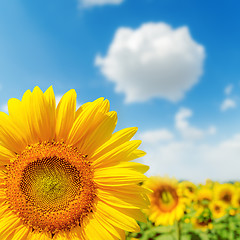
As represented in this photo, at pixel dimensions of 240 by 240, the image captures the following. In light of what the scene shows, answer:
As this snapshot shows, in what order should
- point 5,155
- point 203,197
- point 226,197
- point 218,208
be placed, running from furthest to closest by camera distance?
point 226,197
point 218,208
point 203,197
point 5,155

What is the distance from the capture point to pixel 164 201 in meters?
5.42

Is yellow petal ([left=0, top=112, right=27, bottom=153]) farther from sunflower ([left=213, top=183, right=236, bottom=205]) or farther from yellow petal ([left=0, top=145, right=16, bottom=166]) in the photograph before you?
sunflower ([left=213, top=183, right=236, bottom=205])

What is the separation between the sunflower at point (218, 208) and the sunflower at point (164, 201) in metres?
3.01

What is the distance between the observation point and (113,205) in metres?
2.50

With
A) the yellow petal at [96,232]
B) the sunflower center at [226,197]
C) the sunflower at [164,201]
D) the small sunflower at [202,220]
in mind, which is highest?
the sunflower center at [226,197]

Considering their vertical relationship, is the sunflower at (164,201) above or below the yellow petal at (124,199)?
above

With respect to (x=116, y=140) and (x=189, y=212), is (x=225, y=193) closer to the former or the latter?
(x=189, y=212)

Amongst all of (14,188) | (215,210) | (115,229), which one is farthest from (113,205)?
(215,210)

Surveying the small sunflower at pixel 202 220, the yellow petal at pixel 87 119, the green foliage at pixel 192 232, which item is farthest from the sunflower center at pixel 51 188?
the small sunflower at pixel 202 220

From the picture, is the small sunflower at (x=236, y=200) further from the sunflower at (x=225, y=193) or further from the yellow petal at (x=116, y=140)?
the yellow petal at (x=116, y=140)

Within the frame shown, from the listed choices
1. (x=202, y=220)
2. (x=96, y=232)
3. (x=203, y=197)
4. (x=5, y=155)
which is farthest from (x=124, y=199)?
(x=203, y=197)

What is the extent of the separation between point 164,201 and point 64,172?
3.22m

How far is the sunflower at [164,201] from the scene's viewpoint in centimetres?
518

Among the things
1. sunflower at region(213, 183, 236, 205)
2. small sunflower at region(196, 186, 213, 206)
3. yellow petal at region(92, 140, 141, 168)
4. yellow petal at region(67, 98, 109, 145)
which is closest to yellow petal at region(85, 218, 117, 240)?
yellow petal at region(92, 140, 141, 168)
